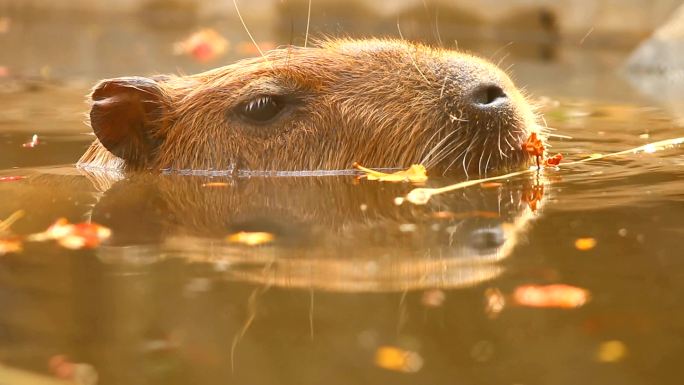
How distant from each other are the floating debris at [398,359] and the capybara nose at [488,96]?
2383 millimetres

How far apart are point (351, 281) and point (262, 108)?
2174 mm

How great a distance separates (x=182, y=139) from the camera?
5.05 metres

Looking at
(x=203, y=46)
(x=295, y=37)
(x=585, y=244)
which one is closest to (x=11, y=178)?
(x=585, y=244)

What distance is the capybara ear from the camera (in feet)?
16.0

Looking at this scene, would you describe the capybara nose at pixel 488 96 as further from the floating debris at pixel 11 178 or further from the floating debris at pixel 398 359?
the floating debris at pixel 398 359

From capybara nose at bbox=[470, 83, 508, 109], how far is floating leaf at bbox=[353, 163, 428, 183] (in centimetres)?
36

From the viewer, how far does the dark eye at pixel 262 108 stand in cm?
485

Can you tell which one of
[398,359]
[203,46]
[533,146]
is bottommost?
[398,359]

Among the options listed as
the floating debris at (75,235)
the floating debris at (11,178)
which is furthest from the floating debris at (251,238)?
the floating debris at (11,178)

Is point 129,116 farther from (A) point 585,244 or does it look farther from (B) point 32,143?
(A) point 585,244

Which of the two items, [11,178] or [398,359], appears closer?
[398,359]

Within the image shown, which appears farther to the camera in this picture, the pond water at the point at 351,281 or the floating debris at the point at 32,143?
→ the floating debris at the point at 32,143

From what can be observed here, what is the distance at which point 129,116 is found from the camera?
16.3 ft

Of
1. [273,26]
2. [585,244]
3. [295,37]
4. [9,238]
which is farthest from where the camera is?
[273,26]
